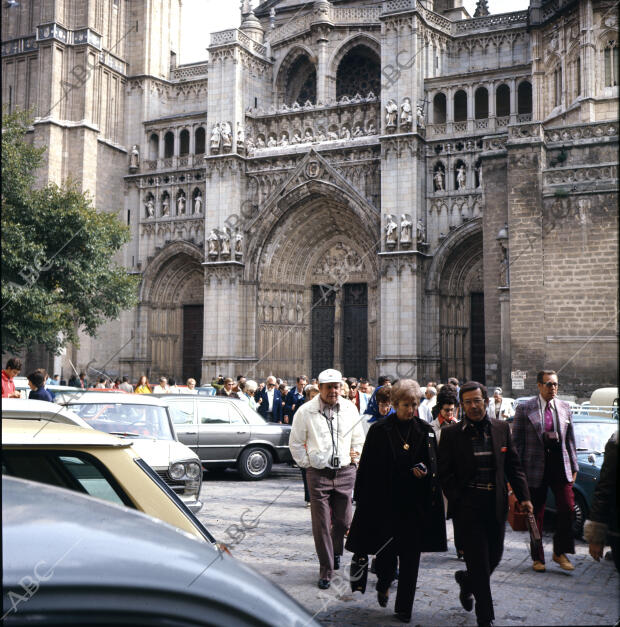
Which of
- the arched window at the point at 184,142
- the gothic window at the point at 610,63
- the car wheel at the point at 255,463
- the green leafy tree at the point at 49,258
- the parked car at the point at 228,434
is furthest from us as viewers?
the arched window at the point at 184,142

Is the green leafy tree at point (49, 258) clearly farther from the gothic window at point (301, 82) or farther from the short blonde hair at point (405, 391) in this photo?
the short blonde hair at point (405, 391)

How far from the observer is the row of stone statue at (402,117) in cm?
2567

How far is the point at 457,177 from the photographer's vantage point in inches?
1013

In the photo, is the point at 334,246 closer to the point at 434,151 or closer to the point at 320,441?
the point at 434,151

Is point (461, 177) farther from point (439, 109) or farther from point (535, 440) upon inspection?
point (535, 440)

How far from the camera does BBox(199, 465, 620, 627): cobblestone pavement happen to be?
16.9ft

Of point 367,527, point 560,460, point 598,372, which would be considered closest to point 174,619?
point 367,527

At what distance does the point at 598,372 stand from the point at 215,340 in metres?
14.9

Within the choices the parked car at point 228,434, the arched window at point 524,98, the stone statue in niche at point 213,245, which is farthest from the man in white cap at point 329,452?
the stone statue in niche at point 213,245

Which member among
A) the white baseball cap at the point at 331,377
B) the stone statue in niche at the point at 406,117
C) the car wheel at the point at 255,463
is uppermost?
the stone statue in niche at the point at 406,117

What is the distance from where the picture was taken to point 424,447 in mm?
5270

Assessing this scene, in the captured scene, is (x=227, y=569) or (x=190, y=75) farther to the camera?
(x=190, y=75)

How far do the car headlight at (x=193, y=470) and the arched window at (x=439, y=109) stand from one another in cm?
2137

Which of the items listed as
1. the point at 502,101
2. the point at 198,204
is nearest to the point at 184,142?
the point at 198,204
